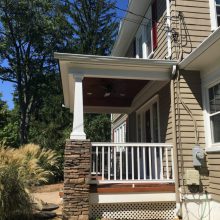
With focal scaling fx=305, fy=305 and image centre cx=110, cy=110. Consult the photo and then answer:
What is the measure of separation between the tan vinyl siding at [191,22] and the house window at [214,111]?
1.25m

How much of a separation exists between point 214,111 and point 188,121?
1.98 ft

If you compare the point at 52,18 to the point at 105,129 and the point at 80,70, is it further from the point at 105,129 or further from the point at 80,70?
the point at 80,70

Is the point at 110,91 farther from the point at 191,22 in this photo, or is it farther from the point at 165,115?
the point at 191,22

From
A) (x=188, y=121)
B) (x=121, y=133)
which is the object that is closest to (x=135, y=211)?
(x=188, y=121)

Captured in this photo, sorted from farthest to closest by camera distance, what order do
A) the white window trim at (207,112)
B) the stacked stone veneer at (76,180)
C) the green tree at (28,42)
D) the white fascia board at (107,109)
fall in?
the green tree at (28,42)
the white fascia board at (107,109)
the white window trim at (207,112)
the stacked stone veneer at (76,180)

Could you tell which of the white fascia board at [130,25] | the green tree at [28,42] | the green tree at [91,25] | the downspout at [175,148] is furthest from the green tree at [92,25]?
the downspout at [175,148]

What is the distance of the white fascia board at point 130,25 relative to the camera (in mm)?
10023

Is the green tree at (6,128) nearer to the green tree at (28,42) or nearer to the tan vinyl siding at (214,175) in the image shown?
the green tree at (28,42)

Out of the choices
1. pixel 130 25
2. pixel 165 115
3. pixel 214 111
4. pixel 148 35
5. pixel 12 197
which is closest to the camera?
pixel 12 197

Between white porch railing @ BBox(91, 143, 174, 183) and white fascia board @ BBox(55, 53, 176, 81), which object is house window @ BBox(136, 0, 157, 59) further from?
white porch railing @ BBox(91, 143, 174, 183)

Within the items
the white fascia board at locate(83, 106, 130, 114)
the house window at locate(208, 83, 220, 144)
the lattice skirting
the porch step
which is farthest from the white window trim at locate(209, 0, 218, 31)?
the white fascia board at locate(83, 106, 130, 114)

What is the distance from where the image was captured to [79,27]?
73.3 ft

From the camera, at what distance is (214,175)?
6.41 m

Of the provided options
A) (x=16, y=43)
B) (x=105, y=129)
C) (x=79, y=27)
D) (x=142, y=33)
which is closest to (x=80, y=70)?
(x=142, y=33)
